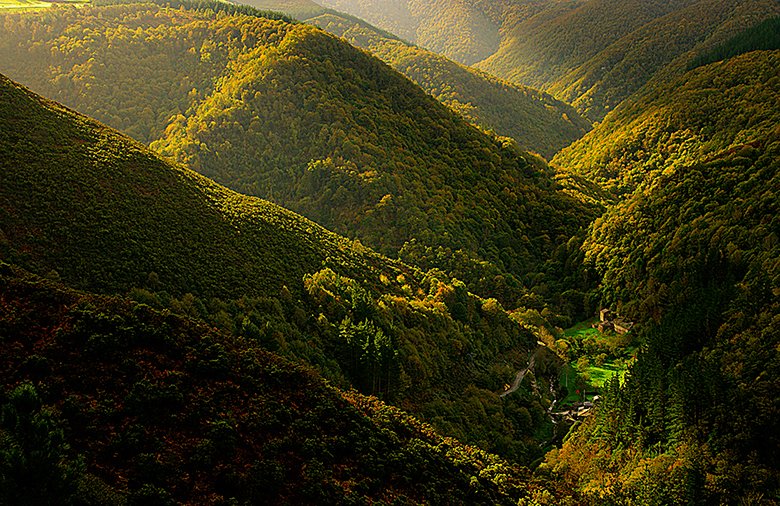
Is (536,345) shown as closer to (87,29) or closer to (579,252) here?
(579,252)

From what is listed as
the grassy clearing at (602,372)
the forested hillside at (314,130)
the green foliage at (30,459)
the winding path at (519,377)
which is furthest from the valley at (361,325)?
the forested hillside at (314,130)

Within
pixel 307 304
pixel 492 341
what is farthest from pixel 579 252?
pixel 307 304

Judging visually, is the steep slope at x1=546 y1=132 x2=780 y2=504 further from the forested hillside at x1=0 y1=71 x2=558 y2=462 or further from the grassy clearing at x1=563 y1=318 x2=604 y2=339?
the forested hillside at x1=0 y1=71 x2=558 y2=462

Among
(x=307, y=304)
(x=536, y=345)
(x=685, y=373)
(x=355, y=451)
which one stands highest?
(x=685, y=373)

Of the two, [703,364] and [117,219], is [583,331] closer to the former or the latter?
[703,364]

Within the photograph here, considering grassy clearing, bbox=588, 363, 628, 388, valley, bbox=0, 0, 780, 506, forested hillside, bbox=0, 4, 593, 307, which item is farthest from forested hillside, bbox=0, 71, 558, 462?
forested hillside, bbox=0, 4, 593, 307

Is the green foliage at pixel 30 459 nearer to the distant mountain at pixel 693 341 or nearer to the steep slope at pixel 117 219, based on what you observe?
the steep slope at pixel 117 219

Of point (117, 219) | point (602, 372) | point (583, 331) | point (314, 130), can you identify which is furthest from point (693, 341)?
point (314, 130)

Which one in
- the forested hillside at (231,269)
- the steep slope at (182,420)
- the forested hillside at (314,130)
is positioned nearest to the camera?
the steep slope at (182,420)
